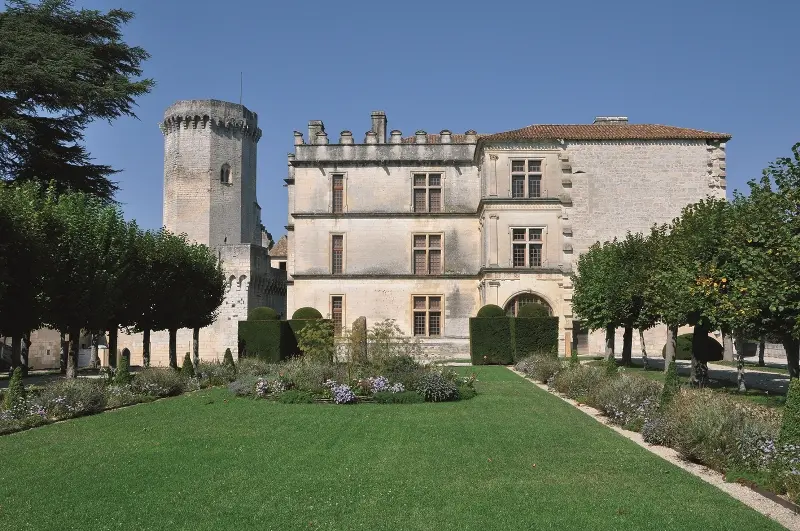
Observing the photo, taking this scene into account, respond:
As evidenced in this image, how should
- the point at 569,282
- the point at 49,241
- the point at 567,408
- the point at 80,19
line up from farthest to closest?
the point at 569,282 → the point at 80,19 → the point at 49,241 → the point at 567,408

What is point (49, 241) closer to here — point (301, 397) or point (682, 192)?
point (301, 397)

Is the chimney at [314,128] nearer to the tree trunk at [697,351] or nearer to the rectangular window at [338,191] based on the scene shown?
the rectangular window at [338,191]

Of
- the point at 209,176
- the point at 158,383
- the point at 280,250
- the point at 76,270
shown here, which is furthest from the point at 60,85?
the point at 280,250

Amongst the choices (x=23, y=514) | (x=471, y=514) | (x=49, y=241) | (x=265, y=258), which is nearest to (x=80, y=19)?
(x=49, y=241)

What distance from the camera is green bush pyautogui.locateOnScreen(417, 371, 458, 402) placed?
16.4m

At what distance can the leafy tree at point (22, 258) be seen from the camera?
63.2 ft

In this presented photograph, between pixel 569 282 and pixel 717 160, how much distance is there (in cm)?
898

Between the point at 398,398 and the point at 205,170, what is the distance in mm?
33749

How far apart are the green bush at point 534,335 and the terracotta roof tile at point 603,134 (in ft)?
30.6

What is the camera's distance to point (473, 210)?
35.9 m

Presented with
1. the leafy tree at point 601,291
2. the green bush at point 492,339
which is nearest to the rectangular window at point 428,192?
the green bush at point 492,339

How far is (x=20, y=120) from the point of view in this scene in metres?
24.6

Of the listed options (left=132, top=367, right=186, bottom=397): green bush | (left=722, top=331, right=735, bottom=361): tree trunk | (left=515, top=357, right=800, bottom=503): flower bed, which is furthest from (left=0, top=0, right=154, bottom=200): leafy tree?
(left=722, top=331, right=735, bottom=361): tree trunk

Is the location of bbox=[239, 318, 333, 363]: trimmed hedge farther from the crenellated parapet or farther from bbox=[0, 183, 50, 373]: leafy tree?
the crenellated parapet
